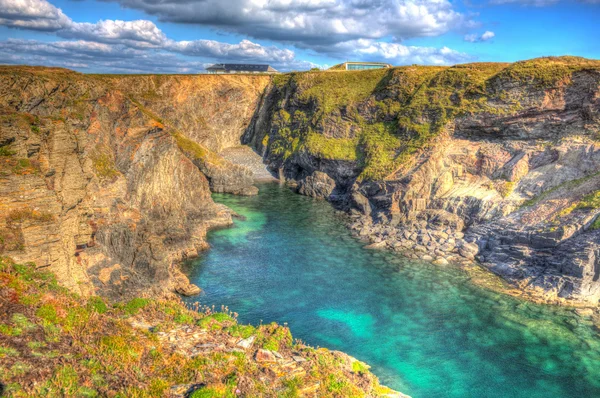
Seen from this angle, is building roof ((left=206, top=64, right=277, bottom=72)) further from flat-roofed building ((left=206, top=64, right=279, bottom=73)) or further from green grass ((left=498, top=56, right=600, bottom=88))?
green grass ((left=498, top=56, right=600, bottom=88))

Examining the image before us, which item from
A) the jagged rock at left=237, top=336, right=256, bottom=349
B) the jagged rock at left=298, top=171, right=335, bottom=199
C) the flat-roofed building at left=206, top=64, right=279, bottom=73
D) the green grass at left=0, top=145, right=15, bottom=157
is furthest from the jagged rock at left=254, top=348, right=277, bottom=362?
the flat-roofed building at left=206, top=64, right=279, bottom=73

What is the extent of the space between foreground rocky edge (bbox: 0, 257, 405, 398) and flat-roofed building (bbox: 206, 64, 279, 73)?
414 ft

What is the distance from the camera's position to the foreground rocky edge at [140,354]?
16812mm

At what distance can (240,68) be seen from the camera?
145 meters

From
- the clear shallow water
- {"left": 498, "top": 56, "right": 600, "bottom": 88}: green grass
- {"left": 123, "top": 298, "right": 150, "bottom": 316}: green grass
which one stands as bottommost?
the clear shallow water

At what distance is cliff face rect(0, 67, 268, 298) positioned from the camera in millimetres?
27203

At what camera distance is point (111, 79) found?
374 ft

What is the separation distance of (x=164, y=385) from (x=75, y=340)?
4464mm

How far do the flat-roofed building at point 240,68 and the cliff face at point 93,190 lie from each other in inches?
3243

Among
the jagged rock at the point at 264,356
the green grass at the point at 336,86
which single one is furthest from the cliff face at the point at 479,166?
the jagged rock at the point at 264,356

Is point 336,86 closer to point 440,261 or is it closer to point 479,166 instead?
point 479,166

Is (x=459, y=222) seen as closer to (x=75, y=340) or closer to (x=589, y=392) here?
(x=589, y=392)

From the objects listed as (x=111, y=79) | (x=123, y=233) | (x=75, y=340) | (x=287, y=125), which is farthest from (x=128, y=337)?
(x=111, y=79)

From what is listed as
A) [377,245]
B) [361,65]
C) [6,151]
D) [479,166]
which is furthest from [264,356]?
[361,65]
